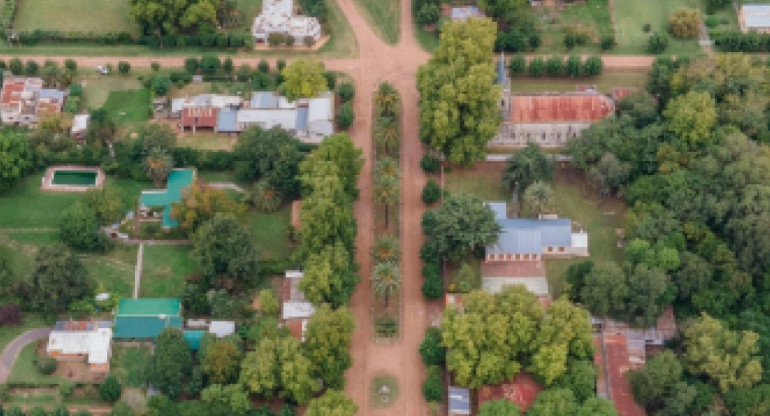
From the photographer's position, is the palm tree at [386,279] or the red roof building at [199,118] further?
the red roof building at [199,118]

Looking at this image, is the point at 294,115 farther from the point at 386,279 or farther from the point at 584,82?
the point at 584,82

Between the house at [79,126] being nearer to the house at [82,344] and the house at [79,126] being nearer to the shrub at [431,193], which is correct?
the house at [82,344]

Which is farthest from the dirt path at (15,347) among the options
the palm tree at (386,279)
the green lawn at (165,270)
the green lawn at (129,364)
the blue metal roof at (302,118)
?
the blue metal roof at (302,118)

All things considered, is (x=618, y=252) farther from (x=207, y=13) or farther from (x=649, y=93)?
(x=207, y=13)

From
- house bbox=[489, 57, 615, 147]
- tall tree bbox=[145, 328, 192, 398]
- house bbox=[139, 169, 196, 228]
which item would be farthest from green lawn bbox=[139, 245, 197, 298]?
house bbox=[489, 57, 615, 147]

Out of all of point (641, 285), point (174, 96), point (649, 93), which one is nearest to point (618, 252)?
point (641, 285)

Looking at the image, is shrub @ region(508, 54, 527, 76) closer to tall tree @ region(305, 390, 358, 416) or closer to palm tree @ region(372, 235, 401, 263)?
palm tree @ region(372, 235, 401, 263)
